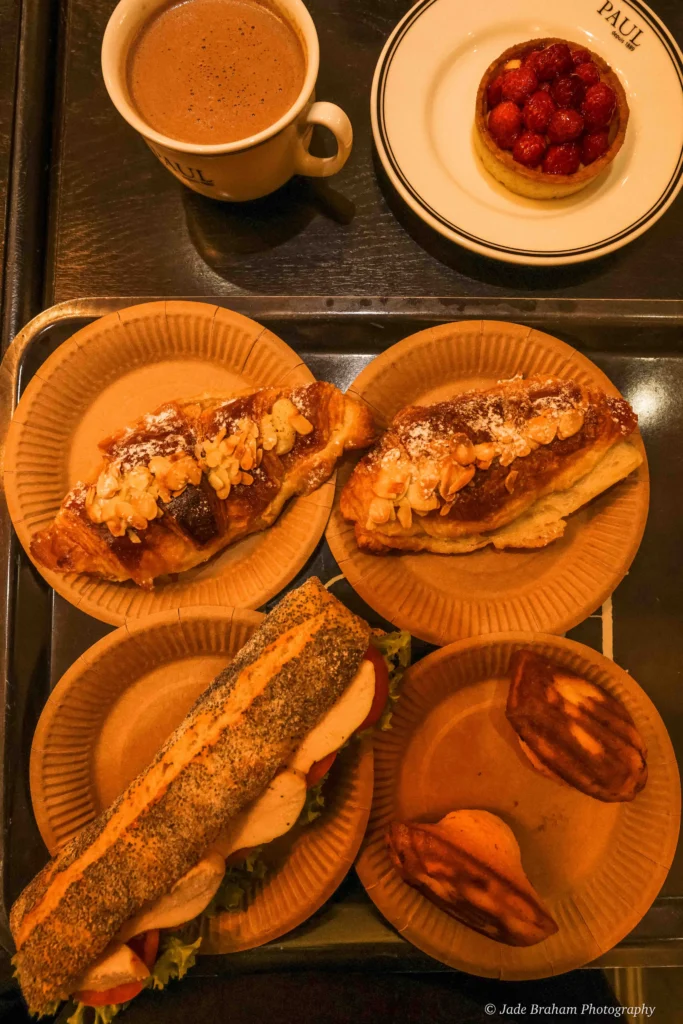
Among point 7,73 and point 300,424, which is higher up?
point 7,73

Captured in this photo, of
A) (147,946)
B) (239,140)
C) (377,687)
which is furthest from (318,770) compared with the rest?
(239,140)

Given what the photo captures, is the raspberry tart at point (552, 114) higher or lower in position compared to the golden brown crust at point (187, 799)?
higher

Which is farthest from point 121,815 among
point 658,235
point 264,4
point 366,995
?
point 658,235

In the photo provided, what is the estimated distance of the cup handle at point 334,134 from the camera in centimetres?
150

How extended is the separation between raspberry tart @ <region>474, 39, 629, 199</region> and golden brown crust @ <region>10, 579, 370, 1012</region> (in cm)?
130

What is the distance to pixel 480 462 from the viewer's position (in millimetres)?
1618

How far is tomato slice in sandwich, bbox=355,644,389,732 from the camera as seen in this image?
1473mm

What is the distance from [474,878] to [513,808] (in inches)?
10.3

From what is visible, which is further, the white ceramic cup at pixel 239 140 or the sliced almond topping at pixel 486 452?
the sliced almond topping at pixel 486 452

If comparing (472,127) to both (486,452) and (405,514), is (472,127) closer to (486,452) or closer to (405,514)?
(486,452)

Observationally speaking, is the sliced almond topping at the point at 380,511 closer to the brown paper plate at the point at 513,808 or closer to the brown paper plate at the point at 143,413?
the brown paper plate at the point at 143,413

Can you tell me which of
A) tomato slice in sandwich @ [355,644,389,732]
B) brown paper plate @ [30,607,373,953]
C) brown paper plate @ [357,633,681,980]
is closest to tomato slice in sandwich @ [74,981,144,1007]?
brown paper plate @ [30,607,373,953]

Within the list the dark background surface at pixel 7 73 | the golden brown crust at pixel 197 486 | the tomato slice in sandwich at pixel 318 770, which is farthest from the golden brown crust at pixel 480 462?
the dark background surface at pixel 7 73

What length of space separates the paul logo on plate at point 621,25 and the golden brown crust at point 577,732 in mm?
1787
